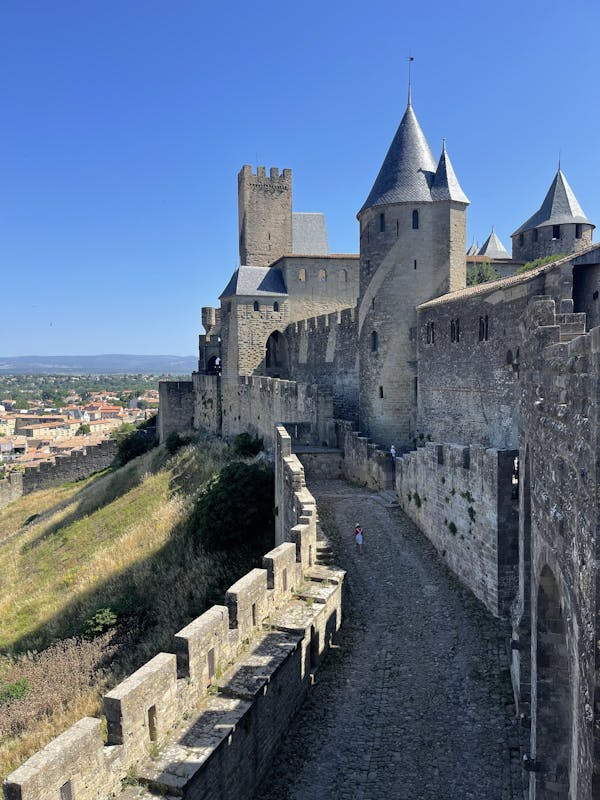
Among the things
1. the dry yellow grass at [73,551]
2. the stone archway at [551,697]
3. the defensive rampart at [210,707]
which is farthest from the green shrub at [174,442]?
the stone archway at [551,697]

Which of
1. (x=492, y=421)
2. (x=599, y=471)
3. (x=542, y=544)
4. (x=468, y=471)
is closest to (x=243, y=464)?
(x=492, y=421)

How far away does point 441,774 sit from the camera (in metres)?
7.13

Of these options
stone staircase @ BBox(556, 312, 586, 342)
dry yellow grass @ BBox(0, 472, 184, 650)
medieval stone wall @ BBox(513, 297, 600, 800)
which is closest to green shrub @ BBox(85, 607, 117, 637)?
dry yellow grass @ BBox(0, 472, 184, 650)

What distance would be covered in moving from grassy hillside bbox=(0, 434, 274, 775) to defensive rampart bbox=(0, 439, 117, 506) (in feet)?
43.0

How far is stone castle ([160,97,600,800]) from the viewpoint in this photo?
4.81 m

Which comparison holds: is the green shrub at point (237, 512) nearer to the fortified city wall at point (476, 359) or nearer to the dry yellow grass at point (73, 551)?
the dry yellow grass at point (73, 551)

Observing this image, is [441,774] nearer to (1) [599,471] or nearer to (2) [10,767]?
(1) [599,471]

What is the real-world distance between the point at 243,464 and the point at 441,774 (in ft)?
39.7

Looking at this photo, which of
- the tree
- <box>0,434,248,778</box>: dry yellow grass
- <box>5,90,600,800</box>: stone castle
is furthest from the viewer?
the tree

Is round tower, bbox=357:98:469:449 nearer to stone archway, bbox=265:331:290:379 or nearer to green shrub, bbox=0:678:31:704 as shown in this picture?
Result: stone archway, bbox=265:331:290:379

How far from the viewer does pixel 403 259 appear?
2192 centimetres

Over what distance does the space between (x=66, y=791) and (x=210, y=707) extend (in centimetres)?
207

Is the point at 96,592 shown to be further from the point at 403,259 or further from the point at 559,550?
the point at 559,550

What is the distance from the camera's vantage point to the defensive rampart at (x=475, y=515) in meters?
10.1
